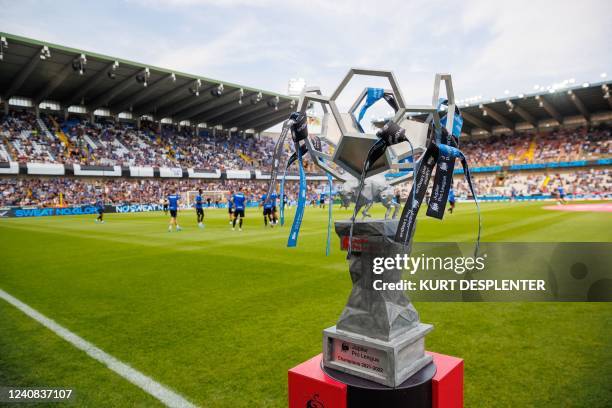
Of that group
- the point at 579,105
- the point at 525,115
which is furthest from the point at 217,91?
the point at 579,105

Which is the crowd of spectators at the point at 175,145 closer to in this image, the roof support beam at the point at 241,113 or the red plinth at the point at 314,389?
the roof support beam at the point at 241,113

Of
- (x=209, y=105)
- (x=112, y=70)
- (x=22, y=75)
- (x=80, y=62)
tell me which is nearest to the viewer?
(x=80, y=62)

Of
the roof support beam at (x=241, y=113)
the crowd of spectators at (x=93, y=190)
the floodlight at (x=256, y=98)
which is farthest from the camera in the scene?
the roof support beam at (x=241, y=113)

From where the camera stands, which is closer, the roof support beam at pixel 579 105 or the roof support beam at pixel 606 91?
the roof support beam at pixel 606 91

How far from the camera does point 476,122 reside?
5609 centimetres

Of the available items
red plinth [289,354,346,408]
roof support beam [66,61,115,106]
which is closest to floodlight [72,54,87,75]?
roof support beam [66,61,115,106]

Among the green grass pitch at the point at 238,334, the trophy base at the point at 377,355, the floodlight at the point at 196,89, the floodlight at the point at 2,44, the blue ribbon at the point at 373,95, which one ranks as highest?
the floodlight at the point at 196,89

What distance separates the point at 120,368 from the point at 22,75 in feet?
122

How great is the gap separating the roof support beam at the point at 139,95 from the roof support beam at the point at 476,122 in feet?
121

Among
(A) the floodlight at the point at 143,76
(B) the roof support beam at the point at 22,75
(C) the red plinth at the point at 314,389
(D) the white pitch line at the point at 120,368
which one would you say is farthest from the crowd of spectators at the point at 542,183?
(B) the roof support beam at the point at 22,75

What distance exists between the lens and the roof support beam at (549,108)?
45.7 meters

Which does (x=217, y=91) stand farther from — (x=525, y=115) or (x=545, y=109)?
(x=545, y=109)

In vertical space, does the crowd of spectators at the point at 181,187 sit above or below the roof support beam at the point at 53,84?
below

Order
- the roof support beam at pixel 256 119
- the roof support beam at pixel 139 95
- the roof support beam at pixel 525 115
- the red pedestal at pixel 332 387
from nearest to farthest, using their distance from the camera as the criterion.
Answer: the red pedestal at pixel 332 387
the roof support beam at pixel 139 95
the roof support beam at pixel 525 115
the roof support beam at pixel 256 119
